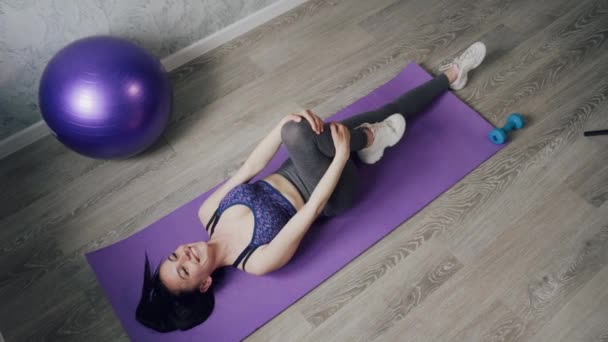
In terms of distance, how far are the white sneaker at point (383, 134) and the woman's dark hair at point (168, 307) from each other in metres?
0.86

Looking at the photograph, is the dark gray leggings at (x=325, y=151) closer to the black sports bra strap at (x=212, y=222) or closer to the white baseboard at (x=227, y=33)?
the black sports bra strap at (x=212, y=222)

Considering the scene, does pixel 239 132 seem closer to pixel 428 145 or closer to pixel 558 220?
pixel 428 145

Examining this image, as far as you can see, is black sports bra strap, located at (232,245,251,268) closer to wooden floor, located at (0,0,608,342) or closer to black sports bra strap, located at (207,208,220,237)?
black sports bra strap, located at (207,208,220,237)

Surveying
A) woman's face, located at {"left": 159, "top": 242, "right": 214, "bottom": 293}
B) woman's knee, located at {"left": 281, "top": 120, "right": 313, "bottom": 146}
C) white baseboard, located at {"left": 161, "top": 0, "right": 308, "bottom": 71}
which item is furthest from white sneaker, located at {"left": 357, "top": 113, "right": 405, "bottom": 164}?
Answer: white baseboard, located at {"left": 161, "top": 0, "right": 308, "bottom": 71}

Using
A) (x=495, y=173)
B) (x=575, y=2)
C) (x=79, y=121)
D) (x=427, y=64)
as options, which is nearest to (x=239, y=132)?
(x=79, y=121)

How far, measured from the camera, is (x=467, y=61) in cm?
229

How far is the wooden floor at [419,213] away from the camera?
1830mm

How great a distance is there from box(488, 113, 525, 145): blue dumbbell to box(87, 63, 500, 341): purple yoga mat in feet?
0.12

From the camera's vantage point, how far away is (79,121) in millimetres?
1848

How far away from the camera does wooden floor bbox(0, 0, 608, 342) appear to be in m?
1.83

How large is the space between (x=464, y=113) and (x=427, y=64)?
0.37 m

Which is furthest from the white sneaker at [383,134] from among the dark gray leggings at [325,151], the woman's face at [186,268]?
the woman's face at [186,268]

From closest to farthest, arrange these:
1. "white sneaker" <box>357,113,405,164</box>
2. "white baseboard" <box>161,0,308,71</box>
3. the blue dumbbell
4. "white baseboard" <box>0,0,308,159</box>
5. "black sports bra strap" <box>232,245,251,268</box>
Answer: "black sports bra strap" <box>232,245,251,268</box> → "white sneaker" <box>357,113,405,164</box> → the blue dumbbell → "white baseboard" <box>0,0,308,159</box> → "white baseboard" <box>161,0,308,71</box>

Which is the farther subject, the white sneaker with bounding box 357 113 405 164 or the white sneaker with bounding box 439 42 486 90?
the white sneaker with bounding box 439 42 486 90
